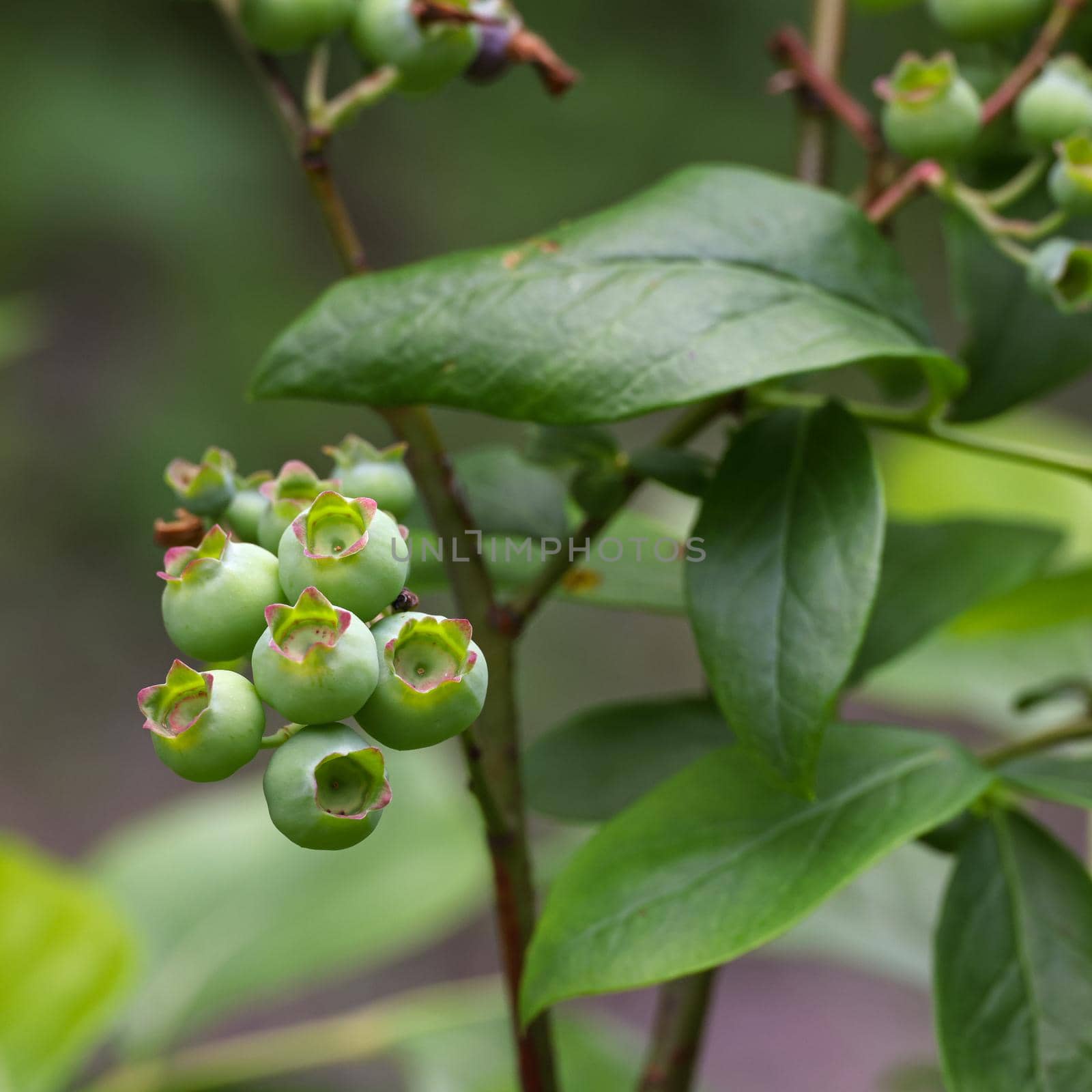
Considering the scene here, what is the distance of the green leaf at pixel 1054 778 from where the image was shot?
0.42 metres

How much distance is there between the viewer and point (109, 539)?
9.66 feet

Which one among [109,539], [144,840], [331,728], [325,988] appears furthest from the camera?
[109,539]

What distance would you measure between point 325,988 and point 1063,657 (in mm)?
1760

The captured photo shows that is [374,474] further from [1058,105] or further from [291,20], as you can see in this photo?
[1058,105]

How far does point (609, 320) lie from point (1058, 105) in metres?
0.19

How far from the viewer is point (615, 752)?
19.6 inches

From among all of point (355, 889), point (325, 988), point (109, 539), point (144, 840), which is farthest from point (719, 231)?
point (109, 539)

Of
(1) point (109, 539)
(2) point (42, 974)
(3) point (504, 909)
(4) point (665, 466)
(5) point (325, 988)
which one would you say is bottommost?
(5) point (325, 988)

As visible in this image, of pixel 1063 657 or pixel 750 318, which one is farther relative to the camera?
pixel 1063 657

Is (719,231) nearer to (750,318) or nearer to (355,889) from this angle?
(750,318)

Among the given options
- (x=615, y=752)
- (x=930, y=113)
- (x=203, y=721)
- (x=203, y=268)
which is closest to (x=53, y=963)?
(x=615, y=752)

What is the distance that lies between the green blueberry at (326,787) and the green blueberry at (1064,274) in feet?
0.89

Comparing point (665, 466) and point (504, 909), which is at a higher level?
point (665, 466)

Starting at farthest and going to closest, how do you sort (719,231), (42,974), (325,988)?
(325,988), (42,974), (719,231)
